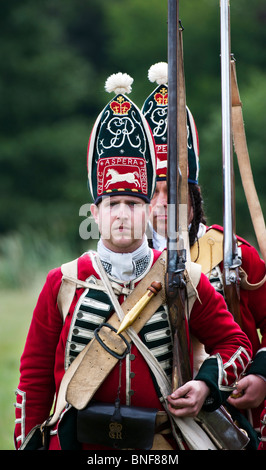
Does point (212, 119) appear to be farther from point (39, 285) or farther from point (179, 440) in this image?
point (179, 440)

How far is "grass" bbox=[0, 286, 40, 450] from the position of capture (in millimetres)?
6737

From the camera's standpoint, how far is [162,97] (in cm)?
469

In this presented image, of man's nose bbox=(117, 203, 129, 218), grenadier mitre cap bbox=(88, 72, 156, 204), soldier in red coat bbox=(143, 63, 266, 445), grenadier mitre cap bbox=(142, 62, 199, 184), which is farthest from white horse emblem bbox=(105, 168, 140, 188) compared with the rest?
grenadier mitre cap bbox=(142, 62, 199, 184)

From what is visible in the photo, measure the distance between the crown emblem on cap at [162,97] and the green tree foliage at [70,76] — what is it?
13.8m

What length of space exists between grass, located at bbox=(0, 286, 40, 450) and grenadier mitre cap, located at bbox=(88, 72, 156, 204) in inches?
109

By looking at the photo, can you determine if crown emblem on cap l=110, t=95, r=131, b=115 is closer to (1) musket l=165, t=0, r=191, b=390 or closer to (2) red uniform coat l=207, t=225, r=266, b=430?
(1) musket l=165, t=0, r=191, b=390

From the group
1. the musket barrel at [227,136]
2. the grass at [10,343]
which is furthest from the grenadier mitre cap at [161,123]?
the grass at [10,343]

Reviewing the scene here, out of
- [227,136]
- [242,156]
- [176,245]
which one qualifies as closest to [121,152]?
[176,245]

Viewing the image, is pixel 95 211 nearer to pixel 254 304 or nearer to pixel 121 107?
pixel 121 107

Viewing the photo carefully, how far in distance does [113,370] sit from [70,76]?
17815mm

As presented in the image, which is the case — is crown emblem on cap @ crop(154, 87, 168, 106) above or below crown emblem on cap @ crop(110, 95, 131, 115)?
above

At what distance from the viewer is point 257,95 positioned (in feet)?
60.1

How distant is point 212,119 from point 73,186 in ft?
10.6

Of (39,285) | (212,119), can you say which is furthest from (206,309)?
(212,119)
